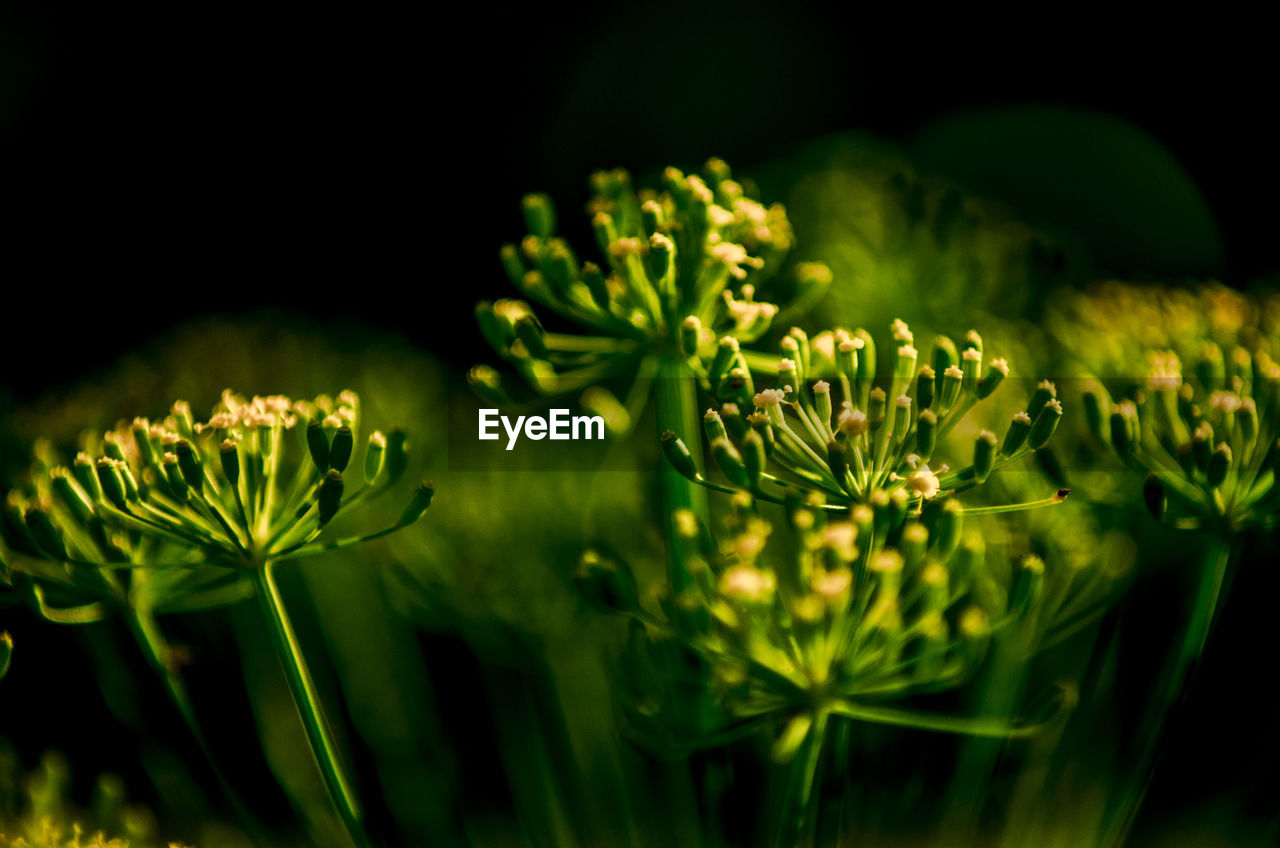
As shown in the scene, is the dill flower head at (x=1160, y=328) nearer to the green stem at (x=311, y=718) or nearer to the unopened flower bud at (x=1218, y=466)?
the unopened flower bud at (x=1218, y=466)

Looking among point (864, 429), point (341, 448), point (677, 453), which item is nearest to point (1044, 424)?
point (864, 429)

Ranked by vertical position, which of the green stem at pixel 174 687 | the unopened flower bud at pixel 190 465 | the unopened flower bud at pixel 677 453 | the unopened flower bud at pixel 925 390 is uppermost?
the unopened flower bud at pixel 925 390

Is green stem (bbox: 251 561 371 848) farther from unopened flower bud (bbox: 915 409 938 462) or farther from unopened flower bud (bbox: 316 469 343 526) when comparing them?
unopened flower bud (bbox: 915 409 938 462)

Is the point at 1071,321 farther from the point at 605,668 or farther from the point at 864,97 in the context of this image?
the point at 864,97

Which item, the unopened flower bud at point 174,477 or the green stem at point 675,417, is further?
the green stem at point 675,417

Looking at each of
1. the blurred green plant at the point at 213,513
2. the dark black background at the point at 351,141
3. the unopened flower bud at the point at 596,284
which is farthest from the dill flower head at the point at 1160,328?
the dark black background at the point at 351,141

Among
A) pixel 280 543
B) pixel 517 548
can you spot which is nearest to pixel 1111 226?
pixel 517 548
